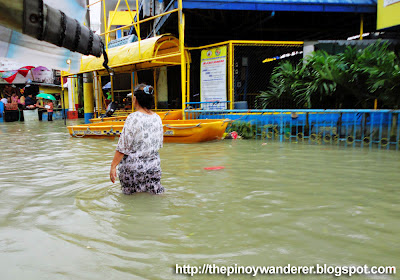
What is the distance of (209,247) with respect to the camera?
2818mm

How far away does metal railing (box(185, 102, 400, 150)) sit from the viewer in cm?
795

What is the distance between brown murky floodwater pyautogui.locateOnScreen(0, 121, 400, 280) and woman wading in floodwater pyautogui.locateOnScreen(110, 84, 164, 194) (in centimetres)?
22

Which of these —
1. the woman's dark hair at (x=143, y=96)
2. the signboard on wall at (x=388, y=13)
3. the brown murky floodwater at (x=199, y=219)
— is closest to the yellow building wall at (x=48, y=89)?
the brown murky floodwater at (x=199, y=219)

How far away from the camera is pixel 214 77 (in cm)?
1171

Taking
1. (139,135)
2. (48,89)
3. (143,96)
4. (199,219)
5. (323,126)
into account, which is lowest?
(199,219)

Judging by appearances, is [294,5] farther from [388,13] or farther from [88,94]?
[88,94]

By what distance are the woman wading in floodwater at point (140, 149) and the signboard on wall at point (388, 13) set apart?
10.4 metres

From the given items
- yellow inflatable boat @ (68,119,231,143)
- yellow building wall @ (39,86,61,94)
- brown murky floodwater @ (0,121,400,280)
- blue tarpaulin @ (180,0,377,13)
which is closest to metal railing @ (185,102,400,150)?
yellow inflatable boat @ (68,119,231,143)

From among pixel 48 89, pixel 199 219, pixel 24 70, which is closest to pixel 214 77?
pixel 199 219

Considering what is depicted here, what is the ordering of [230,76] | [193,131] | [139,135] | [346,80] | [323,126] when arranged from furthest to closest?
[230,76] < [193,131] < [346,80] < [323,126] < [139,135]

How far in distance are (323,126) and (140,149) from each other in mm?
6374

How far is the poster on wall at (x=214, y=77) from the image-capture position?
1143 cm

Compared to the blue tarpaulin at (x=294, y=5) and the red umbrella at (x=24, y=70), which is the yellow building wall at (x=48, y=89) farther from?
the blue tarpaulin at (x=294, y=5)

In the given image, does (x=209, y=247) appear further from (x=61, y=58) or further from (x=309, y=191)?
(x=61, y=58)
